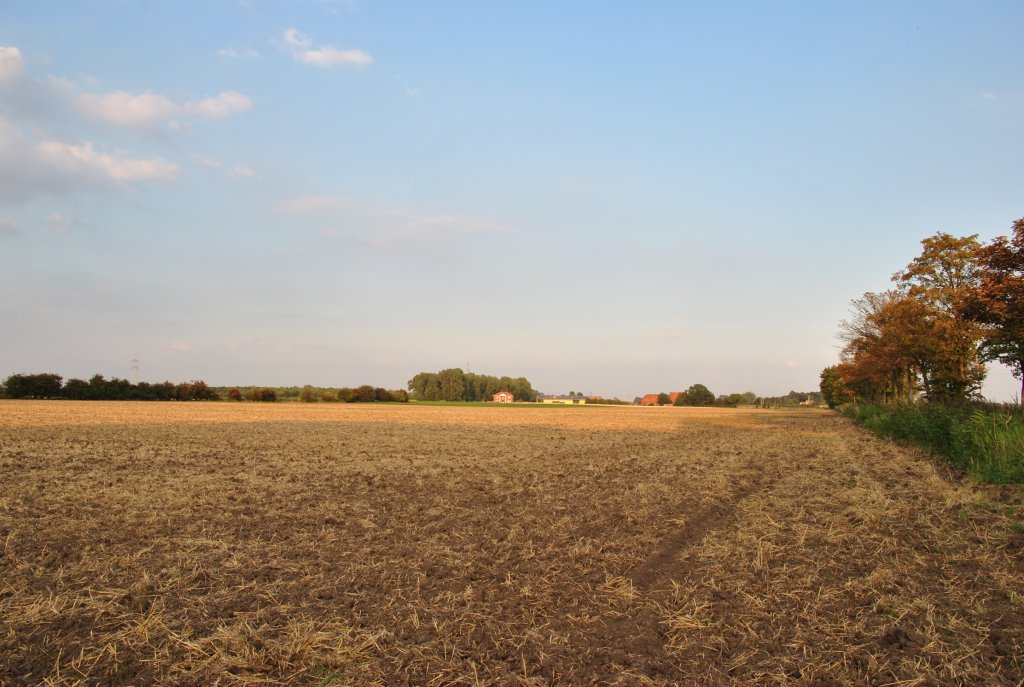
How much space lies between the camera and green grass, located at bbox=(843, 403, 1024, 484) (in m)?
11.3

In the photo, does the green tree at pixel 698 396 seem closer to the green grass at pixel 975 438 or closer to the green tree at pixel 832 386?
the green tree at pixel 832 386

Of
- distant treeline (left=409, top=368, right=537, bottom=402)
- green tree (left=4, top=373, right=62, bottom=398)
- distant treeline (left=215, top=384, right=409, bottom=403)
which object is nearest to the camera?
green tree (left=4, top=373, right=62, bottom=398)

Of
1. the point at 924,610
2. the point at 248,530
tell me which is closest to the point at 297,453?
the point at 248,530

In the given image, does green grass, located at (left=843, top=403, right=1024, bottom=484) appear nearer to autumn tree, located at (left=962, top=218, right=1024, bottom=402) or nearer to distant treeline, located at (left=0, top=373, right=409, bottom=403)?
autumn tree, located at (left=962, top=218, right=1024, bottom=402)

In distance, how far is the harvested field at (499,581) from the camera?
13.8ft

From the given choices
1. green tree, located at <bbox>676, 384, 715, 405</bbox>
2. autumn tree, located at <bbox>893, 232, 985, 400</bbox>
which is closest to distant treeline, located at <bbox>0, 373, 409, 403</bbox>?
autumn tree, located at <bbox>893, 232, 985, 400</bbox>

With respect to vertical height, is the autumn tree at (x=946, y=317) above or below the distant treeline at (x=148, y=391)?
above

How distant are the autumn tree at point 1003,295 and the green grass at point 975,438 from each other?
2654mm

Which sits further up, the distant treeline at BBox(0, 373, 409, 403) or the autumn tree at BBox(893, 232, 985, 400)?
the autumn tree at BBox(893, 232, 985, 400)

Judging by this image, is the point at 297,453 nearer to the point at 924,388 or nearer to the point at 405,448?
the point at 405,448

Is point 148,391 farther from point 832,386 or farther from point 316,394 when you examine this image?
point 832,386

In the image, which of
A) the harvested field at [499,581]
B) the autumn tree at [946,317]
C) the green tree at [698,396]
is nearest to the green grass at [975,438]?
the harvested field at [499,581]

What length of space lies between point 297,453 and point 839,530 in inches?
533

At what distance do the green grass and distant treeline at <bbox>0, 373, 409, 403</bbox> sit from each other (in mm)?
73323
